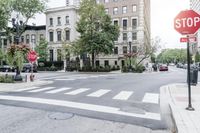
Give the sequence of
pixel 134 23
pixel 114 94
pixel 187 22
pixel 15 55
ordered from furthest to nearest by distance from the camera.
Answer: pixel 134 23, pixel 15 55, pixel 114 94, pixel 187 22

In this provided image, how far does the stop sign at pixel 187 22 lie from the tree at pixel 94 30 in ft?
103

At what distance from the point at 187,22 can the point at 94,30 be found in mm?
33486

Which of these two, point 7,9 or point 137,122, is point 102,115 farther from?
point 7,9

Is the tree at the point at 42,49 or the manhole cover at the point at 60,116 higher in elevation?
the tree at the point at 42,49

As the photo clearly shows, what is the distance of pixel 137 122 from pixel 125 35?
47.4m

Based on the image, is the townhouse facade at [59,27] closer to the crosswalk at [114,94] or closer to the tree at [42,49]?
the tree at [42,49]

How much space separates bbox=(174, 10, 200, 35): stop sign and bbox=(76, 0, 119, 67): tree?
1233 inches

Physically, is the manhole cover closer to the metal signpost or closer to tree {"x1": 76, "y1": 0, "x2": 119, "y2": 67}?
the metal signpost

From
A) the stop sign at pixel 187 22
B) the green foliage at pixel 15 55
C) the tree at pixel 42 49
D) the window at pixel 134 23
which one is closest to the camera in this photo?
the stop sign at pixel 187 22

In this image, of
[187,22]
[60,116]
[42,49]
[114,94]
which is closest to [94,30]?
[42,49]

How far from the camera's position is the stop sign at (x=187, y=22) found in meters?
7.68

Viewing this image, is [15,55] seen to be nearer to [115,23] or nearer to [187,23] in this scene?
[187,23]

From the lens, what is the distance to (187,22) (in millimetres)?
7785

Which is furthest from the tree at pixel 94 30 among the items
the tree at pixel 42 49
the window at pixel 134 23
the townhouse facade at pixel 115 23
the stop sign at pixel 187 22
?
the stop sign at pixel 187 22
